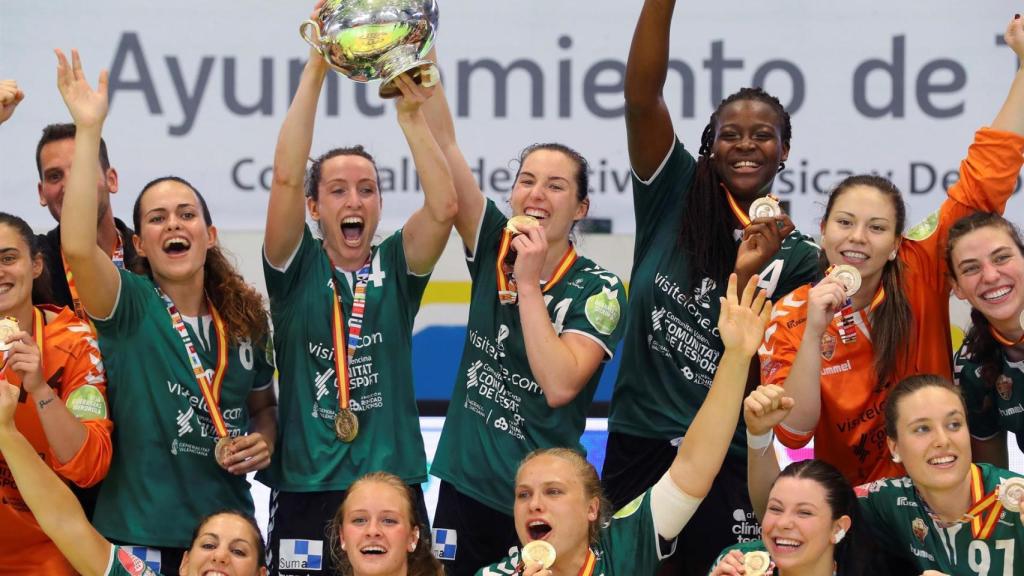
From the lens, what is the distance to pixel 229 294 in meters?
4.59

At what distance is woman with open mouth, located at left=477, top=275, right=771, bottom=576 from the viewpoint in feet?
13.4

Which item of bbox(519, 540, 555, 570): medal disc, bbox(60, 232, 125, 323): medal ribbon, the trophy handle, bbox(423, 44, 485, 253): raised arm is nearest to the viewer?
bbox(519, 540, 555, 570): medal disc

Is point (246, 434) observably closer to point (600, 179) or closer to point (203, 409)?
point (203, 409)

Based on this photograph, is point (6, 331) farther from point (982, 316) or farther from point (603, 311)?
point (982, 316)

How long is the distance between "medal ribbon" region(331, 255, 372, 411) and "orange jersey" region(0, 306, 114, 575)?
0.66m

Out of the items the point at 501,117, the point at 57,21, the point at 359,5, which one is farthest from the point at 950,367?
the point at 57,21

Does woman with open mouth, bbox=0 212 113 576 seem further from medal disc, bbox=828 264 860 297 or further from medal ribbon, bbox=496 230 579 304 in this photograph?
medal disc, bbox=828 264 860 297

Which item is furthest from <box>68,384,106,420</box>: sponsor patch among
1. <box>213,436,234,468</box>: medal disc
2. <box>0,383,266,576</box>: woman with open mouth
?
<box>213,436,234,468</box>: medal disc

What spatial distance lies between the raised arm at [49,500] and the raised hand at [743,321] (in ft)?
5.73

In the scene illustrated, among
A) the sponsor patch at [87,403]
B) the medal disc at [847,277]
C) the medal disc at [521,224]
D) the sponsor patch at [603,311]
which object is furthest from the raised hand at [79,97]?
the medal disc at [847,277]

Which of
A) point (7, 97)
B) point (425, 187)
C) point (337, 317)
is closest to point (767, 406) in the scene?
point (425, 187)

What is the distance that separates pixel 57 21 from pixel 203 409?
134 inches

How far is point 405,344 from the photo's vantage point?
15.0 feet

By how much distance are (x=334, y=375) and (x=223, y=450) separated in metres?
0.38
